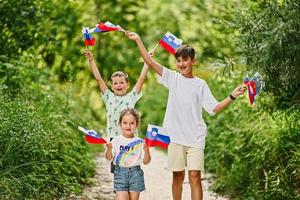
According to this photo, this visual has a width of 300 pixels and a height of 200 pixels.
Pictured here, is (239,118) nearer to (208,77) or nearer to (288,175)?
(288,175)

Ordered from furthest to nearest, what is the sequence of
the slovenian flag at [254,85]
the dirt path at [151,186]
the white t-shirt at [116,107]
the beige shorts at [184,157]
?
the dirt path at [151,186] → the white t-shirt at [116,107] → the beige shorts at [184,157] → the slovenian flag at [254,85]

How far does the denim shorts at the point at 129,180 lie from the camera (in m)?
6.21

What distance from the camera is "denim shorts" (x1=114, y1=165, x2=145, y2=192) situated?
6215 mm

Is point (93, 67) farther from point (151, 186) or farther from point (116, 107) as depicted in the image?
point (151, 186)

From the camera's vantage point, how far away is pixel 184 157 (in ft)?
21.3

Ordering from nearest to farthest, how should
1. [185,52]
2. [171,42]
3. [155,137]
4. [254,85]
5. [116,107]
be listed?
[155,137]
[254,85]
[185,52]
[171,42]
[116,107]

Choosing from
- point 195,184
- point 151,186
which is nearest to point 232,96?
point 195,184

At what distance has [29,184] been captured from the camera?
6.81 m

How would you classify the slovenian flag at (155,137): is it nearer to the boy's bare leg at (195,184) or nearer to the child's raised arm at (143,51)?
the boy's bare leg at (195,184)

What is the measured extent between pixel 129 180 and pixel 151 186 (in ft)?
11.3

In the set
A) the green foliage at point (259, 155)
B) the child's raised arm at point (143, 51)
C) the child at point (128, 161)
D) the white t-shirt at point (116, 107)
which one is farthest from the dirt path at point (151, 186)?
the child's raised arm at point (143, 51)

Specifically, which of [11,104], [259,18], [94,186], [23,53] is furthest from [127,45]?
[259,18]

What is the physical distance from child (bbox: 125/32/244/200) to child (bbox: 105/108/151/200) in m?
0.37

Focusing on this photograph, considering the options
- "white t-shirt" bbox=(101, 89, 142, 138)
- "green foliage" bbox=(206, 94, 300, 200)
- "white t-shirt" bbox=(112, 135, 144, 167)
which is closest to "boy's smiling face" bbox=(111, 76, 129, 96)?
"white t-shirt" bbox=(101, 89, 142, 138)
